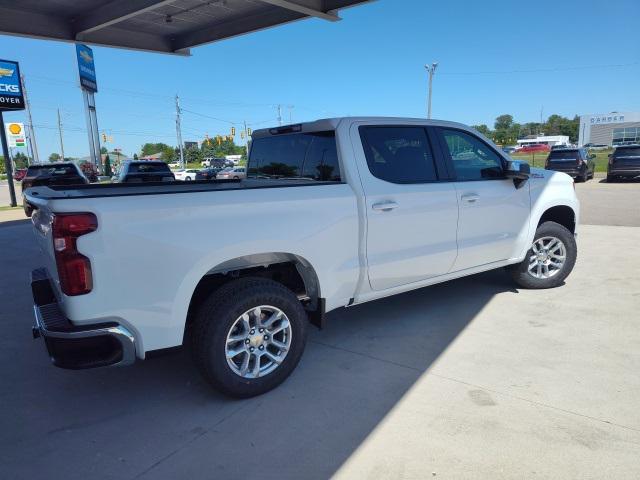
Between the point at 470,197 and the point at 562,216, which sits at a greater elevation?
the point at 470,197

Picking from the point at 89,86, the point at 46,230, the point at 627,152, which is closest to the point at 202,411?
the point at 46,230

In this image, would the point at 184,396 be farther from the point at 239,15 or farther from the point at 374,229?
the point at 239,15

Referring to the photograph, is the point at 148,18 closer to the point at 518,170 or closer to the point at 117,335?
the point at 518,170

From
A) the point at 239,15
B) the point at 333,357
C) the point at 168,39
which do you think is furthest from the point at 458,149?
the point at 168,39

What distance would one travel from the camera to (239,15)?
12234 mm

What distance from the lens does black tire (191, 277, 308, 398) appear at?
2.89 meters

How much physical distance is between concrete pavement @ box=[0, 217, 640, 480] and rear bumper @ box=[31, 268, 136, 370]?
55 centimetres

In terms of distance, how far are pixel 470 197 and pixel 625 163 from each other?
19.9 m

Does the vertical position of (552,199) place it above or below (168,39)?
below

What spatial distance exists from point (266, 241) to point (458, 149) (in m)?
2.38

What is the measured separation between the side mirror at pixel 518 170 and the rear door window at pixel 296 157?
79.6 inches

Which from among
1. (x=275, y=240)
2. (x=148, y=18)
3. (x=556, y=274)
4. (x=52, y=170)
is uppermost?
(x=148, y=18)

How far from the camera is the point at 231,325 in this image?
9.64 feet

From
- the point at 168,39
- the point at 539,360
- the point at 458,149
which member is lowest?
the point at 539,360
